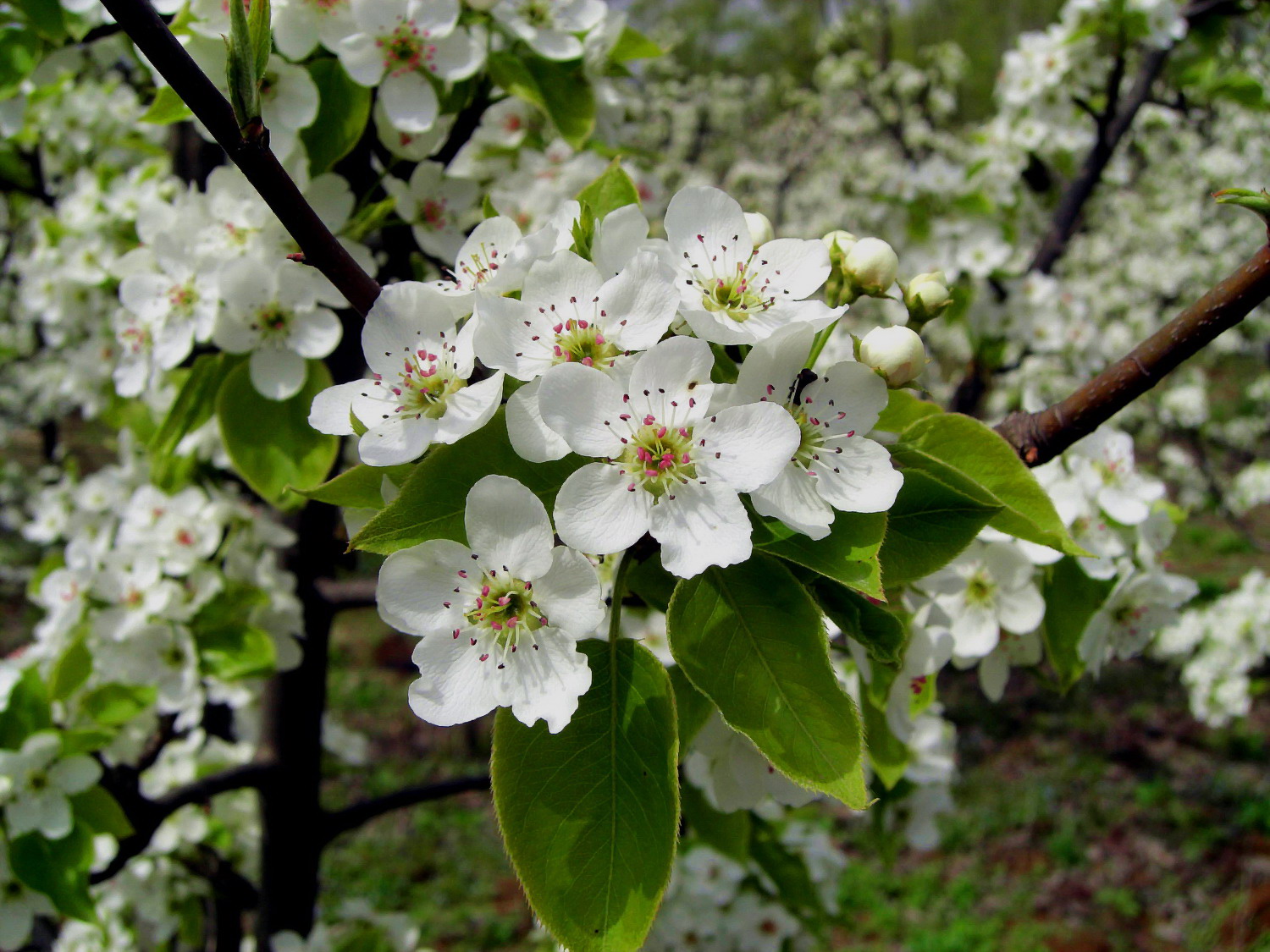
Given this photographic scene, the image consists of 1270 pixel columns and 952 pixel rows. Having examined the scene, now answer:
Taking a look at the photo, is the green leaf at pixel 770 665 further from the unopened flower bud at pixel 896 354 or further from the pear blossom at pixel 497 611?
the unopened flower bud at pixel 896 354

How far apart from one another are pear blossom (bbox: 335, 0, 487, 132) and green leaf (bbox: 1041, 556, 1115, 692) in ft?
3.96

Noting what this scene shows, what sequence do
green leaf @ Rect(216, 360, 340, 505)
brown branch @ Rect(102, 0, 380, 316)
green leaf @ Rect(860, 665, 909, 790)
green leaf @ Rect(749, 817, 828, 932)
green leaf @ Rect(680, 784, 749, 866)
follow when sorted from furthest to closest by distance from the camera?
green leaf @ Rect(749, 817, 828, 932) < green leaf @ Rect(680, 784, 749, 866) < green leaf @ Rect(216, 360, 340, 505) < green leaf @ Rect(860, 665, 909, 790) < brown branch @ Rect(102, 0, 380, 316)

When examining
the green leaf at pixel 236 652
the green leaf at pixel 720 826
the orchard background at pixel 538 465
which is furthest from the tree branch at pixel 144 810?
the green leaf at pixel 720 826

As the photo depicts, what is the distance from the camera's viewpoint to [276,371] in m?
1.54

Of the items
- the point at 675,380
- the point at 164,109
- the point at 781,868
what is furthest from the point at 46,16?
the point at 781,868

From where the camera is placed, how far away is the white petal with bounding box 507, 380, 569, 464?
89 cm

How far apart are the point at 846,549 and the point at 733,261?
363mm

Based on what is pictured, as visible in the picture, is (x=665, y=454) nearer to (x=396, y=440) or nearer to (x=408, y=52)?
(x=396, y=440)

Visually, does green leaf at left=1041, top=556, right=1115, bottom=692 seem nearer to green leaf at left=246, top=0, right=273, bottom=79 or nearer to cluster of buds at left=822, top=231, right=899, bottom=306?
cluster of buds at left=822, top=231, right=899, bottom=306

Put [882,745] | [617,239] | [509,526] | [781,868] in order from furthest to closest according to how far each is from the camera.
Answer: [781,868] → [882,745] → [617,239] → [509,526]

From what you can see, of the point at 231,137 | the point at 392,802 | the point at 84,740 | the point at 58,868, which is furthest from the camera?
the point at 392,802

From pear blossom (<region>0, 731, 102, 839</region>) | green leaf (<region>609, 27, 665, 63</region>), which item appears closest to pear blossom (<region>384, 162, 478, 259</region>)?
green leaf (<region>609, 27, 665, 63</region>)

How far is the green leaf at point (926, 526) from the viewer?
965 millimetres

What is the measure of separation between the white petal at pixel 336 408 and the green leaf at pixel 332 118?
66cm
